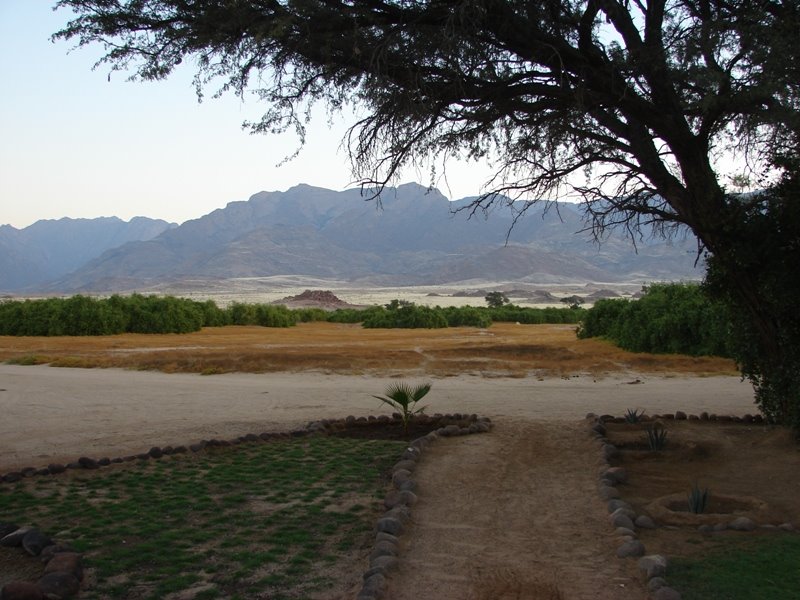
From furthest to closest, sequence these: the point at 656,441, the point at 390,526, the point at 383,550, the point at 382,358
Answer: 1. the point at 382,358
2. the point at 656,441
3. the point at 390,526
4. the point at 383,550

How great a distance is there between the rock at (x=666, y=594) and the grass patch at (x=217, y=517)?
2.05 metres

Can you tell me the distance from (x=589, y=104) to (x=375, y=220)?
567 ft

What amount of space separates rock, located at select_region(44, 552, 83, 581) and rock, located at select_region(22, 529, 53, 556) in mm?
385

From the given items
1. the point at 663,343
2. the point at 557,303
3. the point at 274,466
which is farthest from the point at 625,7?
the point at 557,303

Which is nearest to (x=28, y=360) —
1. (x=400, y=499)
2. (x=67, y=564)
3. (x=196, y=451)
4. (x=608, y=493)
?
(x=196, y=451)

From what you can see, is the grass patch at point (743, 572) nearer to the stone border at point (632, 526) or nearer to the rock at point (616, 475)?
the stone border at point (632, 526)

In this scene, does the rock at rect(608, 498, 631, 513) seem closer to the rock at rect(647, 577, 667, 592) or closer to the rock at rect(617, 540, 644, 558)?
the rock at rect(617, 540, 644, 558)

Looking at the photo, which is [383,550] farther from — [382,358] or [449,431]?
[382,358]

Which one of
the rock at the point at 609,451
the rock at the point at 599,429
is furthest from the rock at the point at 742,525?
the rock at the point at 599,429

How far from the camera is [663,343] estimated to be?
2152 centimetres

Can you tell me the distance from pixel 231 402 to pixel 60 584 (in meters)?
9.05

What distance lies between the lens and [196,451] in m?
9.44

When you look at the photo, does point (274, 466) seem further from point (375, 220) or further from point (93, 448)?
point (375, 220)

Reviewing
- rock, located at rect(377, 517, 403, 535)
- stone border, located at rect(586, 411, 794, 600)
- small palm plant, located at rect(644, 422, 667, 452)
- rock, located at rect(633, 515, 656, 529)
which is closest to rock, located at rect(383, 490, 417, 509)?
rock, located at rect(377, 517, 403, 535)
